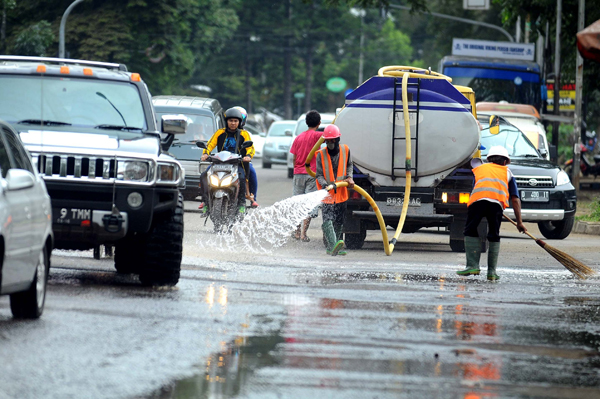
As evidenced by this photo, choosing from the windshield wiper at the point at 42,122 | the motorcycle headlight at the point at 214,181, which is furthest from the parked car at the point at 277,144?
the windshield wiper at the point at 42,122

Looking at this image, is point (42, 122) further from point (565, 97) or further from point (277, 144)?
point (565, 97)

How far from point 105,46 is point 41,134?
38.3m

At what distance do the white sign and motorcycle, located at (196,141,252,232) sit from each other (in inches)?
917

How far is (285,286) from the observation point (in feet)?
35.3

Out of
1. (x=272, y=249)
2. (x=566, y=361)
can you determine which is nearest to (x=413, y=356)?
(x=566, y=361)

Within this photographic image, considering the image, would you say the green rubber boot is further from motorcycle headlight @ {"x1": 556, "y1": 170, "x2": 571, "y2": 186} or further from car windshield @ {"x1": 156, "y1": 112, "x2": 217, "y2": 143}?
car windshield @ {"x1": 156, "y1": 112, "x2": 217, "y2": 143}

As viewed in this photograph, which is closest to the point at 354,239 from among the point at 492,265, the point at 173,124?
the point at 492,265

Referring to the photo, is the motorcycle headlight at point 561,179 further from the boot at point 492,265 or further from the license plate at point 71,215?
the license plate at point 71,215

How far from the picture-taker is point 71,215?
9.55 metres

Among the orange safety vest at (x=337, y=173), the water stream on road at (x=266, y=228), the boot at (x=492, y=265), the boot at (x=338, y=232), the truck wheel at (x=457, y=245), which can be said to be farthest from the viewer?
the truck wheel at (x=457, y=245)

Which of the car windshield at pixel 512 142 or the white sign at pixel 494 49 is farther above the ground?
the white sign at pixel 494 49

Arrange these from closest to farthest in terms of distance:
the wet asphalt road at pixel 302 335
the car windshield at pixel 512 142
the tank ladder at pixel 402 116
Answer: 1. the wet asphalt road at pixel 302 335
2. the tank ladder at pixel 402 116
3. the car windshield at pixel 512 142

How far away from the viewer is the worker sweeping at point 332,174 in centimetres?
1454

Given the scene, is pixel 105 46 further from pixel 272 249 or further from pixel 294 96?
pixel 294 96
